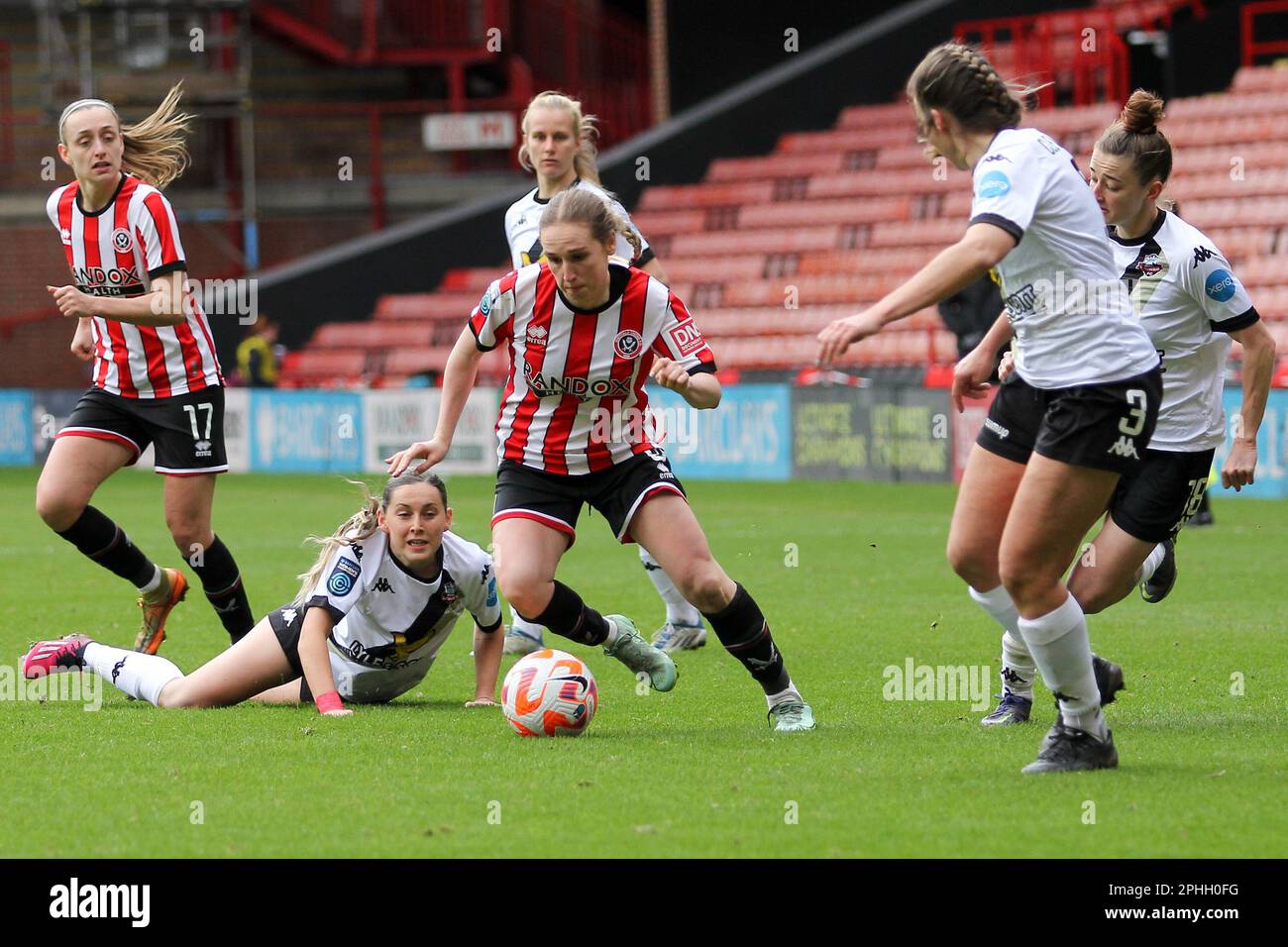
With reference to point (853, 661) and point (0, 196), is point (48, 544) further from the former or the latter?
point (0, 196)

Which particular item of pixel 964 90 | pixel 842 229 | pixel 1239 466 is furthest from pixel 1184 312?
pixel 842 229

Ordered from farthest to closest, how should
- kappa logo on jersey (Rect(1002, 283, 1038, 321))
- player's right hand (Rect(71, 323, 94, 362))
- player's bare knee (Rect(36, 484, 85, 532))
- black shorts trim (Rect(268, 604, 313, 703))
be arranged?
1. player's right hand (Rect(71, 323, 94, 362))
2. player's bare knee (Rect(36, 484, 85, 532))
3. black shorts trim (Rect(268, 604, 313, 703))
4. kappa logo on jersey (Rect(1002, 283, 1038, 321))

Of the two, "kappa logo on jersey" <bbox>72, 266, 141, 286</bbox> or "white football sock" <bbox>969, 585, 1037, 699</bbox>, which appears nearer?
A: "white football sock" <bbox>969, 585, 1037, 699</bbox>

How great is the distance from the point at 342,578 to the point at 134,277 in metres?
2.03

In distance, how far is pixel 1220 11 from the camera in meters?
24.1

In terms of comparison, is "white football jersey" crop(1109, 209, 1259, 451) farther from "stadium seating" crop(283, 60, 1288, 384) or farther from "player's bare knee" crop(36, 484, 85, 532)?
"stadium seating" crop(283, 60, 1288, 384)

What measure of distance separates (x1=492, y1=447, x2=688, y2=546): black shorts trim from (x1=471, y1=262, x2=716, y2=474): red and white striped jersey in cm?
3

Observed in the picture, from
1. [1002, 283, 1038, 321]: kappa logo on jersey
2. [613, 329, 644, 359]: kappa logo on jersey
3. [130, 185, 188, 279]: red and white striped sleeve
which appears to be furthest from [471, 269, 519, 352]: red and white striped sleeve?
[130, 185, 188, 279]: red and white striped sleeve

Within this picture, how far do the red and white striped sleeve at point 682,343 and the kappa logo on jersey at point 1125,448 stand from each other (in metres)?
1.38

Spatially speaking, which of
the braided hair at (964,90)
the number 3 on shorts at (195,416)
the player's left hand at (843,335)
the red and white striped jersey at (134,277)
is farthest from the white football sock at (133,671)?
the braided hair at (964,90)

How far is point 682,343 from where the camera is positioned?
605 centimetres

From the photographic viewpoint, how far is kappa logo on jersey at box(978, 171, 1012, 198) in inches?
193

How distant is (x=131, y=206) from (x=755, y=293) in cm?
1684
